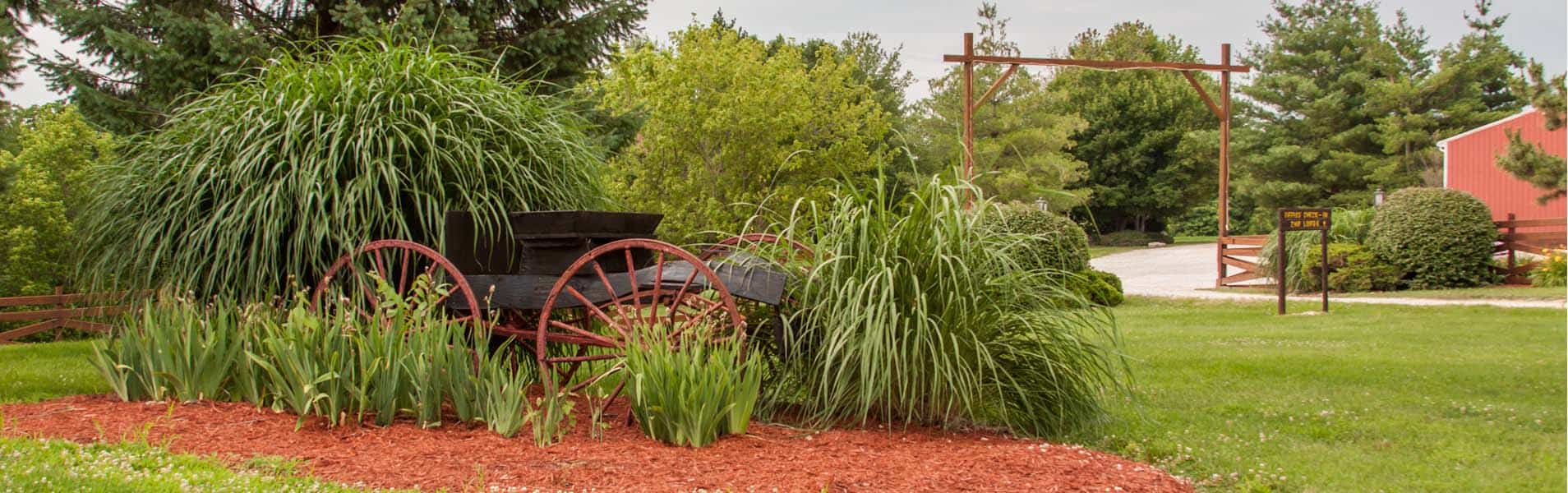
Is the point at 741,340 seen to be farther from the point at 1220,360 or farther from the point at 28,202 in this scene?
the point at 28,202

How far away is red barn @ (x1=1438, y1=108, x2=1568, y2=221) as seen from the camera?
2555 centimetres

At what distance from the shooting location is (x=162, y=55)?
33.9ft

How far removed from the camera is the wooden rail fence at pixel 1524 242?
1755cm

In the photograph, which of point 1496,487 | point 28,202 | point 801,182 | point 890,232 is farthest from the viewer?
point 801,182

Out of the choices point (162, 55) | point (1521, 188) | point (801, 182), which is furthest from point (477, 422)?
point (1521, 188)

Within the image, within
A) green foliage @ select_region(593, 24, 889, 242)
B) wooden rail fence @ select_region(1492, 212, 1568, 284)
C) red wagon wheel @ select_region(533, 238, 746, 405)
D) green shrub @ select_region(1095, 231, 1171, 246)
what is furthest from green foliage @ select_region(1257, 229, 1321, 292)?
green shrub @ select_region(1095, 231, 1171, 246)

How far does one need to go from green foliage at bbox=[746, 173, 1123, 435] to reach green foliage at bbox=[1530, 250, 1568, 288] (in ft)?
48.2

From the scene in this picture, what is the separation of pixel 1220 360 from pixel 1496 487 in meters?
4.04

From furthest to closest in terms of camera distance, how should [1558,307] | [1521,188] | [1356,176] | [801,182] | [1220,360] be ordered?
1. [1356,176]
2. [1521,188]
3. [801,182]
4. [1558,307]
5. [1220,360]

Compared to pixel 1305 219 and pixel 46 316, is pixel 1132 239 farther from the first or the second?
pixel 46 316

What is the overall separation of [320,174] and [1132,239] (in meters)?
38.5

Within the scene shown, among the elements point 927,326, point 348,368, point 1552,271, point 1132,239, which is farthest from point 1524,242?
point 1132,239

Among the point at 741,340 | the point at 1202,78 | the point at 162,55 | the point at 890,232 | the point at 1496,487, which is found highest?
the point at 1202,78

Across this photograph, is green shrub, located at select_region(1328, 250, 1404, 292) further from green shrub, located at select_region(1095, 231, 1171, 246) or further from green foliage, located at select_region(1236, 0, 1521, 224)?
green shrub, located at select_region(1095, 231, 1171, 246)
